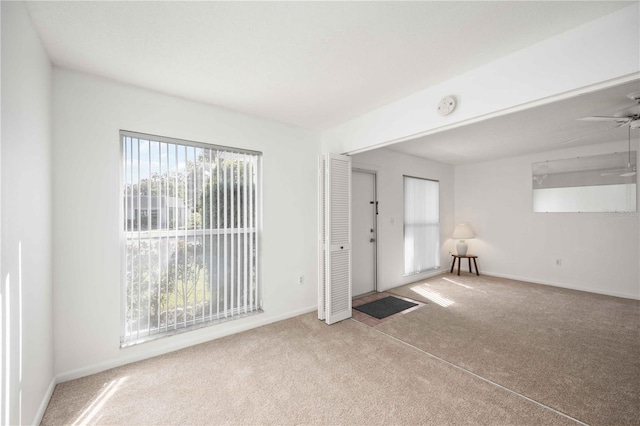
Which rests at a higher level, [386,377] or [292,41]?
[292,41]

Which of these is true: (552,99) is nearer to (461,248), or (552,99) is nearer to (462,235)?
(462,235)

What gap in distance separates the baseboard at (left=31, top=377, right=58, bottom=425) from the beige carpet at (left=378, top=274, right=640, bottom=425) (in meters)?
2.89

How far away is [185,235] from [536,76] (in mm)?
3265

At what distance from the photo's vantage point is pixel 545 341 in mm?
2754

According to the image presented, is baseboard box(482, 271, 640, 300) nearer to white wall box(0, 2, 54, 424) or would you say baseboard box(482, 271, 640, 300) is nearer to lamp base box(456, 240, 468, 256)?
lamp base box(456, 240, 468, 256)

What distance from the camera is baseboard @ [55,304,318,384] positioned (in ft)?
7.19

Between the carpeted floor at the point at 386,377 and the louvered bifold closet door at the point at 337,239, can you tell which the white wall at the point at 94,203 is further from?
the louvered bifold closet door at the point at 337,239

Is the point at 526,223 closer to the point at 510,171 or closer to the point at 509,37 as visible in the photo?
the point at 510,171

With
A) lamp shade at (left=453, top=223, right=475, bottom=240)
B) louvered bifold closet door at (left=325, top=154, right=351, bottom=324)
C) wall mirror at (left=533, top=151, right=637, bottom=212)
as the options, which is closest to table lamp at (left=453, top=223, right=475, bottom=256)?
lamp shade at (left=453, top=223, right=475, bottom=240)

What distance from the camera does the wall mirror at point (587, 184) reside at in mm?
4168

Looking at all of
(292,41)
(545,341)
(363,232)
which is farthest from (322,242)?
(545,341)

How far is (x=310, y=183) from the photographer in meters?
3.65

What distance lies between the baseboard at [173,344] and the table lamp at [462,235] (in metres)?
4.04

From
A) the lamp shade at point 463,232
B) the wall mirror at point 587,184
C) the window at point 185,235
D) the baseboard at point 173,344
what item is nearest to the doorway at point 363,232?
the baseboard at point 173,344
